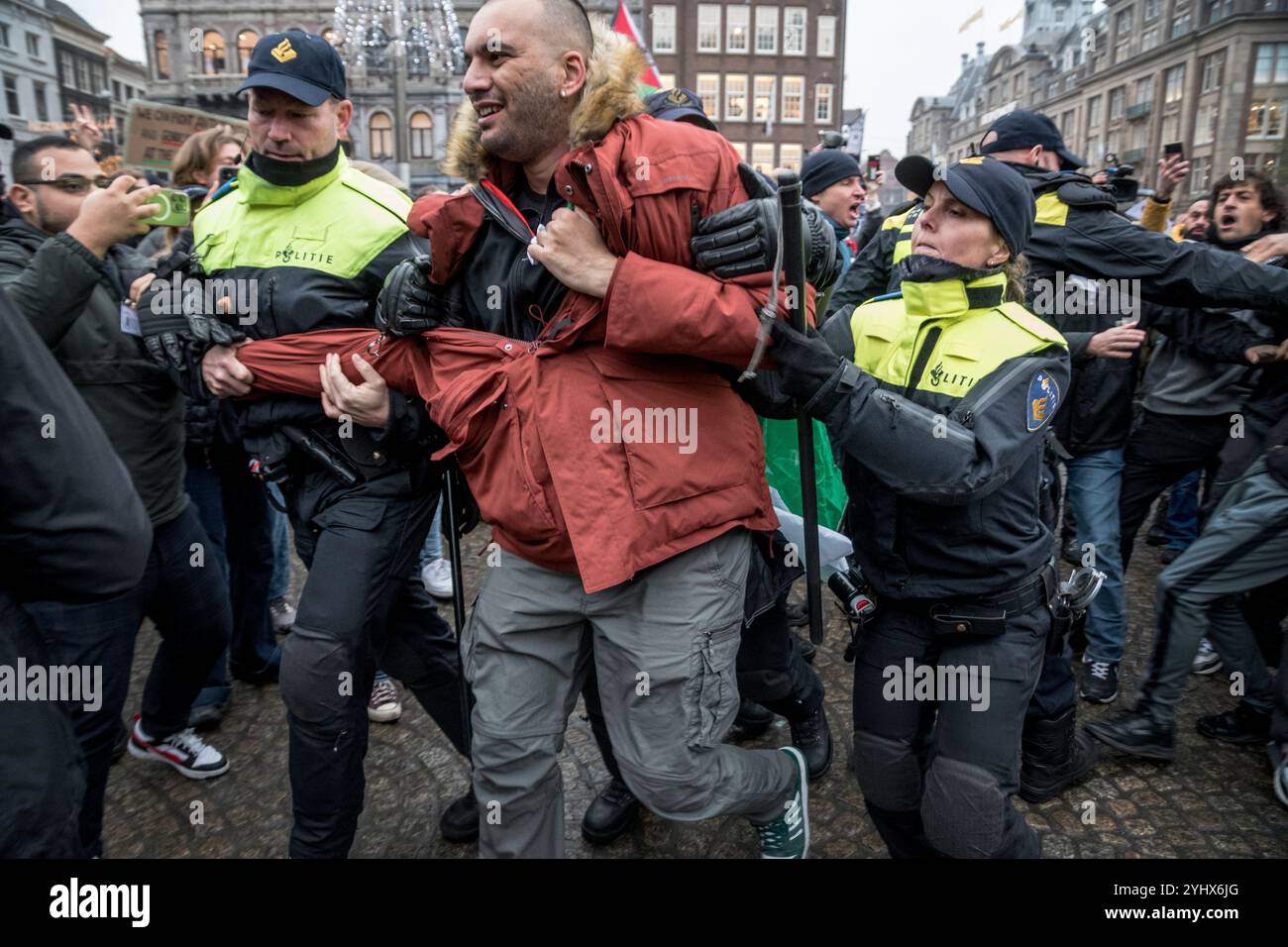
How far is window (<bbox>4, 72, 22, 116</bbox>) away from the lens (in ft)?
140

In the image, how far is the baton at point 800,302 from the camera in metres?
1.90

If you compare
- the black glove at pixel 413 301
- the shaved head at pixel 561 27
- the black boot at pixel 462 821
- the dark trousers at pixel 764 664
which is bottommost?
the black boot at pixel 462 821

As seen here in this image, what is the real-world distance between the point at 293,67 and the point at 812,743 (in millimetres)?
3121

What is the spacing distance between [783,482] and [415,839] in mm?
2452

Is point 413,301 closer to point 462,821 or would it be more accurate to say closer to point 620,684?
point 620,684

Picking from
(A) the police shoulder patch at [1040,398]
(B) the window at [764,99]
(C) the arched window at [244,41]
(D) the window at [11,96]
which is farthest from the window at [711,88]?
(A) the police shoulder patch at [1040,398]

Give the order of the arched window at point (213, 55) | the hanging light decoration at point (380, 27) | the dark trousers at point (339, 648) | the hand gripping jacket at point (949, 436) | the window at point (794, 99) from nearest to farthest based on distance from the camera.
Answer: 1. the hand gripping jacket at point (949, 436)
2. the dark trousers at point (339, 648)
3. the hanging light decoration at point (380, 27)
4. the arched window at point (213, 55)
5. the window at point (794, 99)

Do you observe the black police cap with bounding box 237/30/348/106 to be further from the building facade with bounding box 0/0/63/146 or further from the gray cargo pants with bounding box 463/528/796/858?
the building facade with bounding box 0/0/63/146

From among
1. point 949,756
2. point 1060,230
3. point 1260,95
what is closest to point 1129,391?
point 1060,230

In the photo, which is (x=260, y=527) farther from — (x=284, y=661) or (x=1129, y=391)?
(x=1129, y=391)

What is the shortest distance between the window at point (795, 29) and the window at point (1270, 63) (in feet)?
79.4

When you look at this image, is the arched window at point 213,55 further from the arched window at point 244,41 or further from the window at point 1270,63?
the window at point 1270,63

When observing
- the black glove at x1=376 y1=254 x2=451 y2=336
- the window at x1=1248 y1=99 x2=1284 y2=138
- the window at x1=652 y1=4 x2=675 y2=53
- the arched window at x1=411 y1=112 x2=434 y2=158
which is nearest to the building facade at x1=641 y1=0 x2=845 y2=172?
the window at x1=652 y1=4 x2=675 y2=53

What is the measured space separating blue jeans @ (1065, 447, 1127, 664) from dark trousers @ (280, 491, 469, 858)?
3.15m
